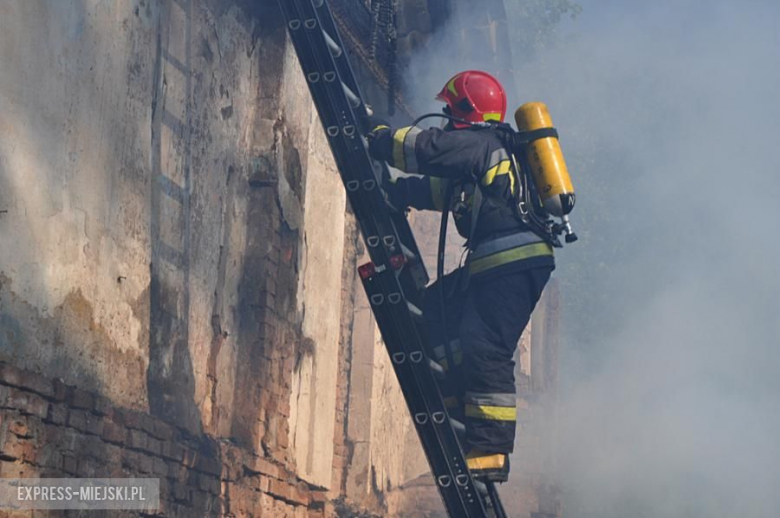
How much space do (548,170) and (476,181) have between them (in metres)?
0.31

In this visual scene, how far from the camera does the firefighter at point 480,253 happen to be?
17.8 ft

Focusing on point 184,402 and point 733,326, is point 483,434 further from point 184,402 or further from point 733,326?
point 733,326

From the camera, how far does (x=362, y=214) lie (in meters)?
5.64

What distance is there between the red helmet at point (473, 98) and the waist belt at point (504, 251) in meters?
0.56

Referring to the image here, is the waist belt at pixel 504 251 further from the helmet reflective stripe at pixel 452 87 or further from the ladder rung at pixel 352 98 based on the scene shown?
the ladder rung at pixel 352 98

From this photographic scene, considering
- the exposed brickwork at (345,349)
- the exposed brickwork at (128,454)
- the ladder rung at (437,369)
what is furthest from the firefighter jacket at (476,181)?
the exposed brickwork at (345,349)

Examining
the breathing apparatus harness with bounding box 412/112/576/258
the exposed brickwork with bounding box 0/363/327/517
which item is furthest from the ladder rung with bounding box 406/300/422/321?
the exposed brickwork with bounding box 0/363/327/517

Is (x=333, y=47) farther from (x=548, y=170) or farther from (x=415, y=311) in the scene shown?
(x=415, y=311)

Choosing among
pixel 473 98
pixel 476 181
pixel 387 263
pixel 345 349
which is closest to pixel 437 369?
pixel 387 263

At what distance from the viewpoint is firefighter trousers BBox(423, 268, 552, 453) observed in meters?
5.44

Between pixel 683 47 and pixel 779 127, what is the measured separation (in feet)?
9.16

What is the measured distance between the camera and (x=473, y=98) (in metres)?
5.81

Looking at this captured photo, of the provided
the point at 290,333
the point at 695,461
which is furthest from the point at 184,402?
the point at 695,461

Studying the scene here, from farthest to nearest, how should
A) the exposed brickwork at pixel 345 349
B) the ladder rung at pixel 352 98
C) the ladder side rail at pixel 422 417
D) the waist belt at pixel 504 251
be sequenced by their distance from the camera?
the exposed brickwork at pixel 345 349, the ladder rung at pixel 352 98, the waist belt at pixel 504 251, the ladder side rail at pixel 422 417
